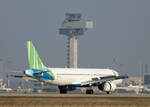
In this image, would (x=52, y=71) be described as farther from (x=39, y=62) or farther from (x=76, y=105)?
(x=76, y=105)

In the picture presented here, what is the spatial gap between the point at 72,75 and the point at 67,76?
4.27 feet

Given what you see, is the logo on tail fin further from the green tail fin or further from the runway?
the runway

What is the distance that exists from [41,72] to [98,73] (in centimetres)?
1447

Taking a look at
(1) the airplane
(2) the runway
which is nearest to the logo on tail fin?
(1) the airplane

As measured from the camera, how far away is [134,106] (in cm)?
6088

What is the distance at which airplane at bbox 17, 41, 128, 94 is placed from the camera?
339ft

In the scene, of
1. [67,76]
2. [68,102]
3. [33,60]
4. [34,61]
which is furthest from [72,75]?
[68,102]

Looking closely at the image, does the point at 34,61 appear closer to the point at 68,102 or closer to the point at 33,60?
the point at 33,60

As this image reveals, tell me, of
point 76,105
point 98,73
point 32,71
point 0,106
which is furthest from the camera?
point 98,73

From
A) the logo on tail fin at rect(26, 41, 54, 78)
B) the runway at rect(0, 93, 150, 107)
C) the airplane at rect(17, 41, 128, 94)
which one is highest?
the logo on tail fin at rect(26, 41, 54, 78)

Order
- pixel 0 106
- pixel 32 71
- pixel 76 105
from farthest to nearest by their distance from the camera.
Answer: pixel 32 71 < pixel 76 105 < pixel 0 106

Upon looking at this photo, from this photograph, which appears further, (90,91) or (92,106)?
(90,91)

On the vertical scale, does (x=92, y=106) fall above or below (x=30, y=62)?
below

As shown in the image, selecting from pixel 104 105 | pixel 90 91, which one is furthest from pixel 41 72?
pixel 104 105
